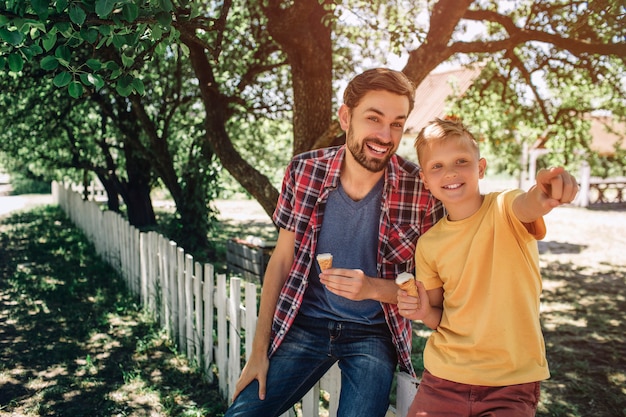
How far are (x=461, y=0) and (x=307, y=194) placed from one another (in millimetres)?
3300

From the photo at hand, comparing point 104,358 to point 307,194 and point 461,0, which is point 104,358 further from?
point 461,0

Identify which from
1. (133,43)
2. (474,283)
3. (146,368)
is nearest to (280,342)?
(474,283)

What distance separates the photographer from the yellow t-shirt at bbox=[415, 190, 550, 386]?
192cm

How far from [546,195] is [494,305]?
45cm

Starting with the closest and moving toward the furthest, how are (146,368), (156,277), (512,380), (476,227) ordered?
(512,380) < (476,227) < (146,368) < (156,277)

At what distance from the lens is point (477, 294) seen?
2.01 metres

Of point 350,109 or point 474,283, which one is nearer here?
point 474,283

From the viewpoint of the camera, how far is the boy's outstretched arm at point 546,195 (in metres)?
1.67

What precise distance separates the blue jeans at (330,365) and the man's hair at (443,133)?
89 centimetres

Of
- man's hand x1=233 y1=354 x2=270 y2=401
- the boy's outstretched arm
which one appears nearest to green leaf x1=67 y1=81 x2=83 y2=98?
man's hand x1=233 y1=354 x2=270 y2=401

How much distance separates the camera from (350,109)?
2.59 m

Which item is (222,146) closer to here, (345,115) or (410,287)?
(345,115)

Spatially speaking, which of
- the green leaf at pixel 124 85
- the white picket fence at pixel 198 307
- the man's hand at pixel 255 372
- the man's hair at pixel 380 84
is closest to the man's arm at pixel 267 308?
the man's hand at pixel 255 372

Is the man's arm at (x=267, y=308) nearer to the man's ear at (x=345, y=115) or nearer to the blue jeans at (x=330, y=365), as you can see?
the blue jeans at (x=330, y=365)
